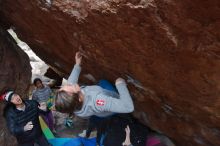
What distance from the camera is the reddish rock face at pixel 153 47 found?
359 cm

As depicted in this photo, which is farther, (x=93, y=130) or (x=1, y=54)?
(x=1, y=54)

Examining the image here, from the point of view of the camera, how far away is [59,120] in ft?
26.0

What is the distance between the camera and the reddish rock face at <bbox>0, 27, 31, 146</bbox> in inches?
269

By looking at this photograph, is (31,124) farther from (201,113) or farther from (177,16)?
(177,16)

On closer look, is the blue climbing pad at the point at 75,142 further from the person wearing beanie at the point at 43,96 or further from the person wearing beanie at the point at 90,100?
the person wearing beanie at the point at 90,100

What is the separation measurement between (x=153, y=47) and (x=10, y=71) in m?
3.76

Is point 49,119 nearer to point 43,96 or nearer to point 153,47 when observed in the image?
point 43,96

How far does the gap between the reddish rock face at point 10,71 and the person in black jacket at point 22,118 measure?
860 mm

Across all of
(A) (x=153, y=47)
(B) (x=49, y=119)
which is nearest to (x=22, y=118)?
(B) (x=49, y=119)

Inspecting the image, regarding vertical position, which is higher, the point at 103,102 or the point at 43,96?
the point at 103,102

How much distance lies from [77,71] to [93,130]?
50.8 inches

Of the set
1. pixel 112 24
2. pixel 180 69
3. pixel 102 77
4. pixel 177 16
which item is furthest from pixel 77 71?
pixel 177 16

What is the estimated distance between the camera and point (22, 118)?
5973 mm

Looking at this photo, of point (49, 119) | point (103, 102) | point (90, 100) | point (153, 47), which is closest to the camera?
point (153, 47)
